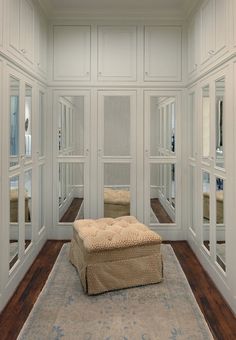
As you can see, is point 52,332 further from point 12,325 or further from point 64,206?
point 64,206

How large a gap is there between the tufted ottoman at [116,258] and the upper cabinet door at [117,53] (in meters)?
1.97

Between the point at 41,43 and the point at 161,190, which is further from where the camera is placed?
the point at 161,190

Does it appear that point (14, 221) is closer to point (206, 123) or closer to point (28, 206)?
point (28, 206)

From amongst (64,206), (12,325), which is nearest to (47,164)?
(64,206)

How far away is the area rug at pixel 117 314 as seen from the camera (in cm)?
203

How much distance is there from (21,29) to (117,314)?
2463 millimetres

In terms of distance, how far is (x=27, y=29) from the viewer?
114 inches

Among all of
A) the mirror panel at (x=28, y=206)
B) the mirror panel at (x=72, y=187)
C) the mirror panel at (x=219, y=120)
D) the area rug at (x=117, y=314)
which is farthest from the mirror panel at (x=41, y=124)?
the mirror panel at (x=219, y=120)

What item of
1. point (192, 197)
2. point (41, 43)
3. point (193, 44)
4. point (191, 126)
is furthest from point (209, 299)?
point (41, 43)

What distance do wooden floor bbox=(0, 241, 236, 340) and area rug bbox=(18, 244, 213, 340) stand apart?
7 centimetres

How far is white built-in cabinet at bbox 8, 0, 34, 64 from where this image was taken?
8.00 ft

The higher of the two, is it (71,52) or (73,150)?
(71,52)

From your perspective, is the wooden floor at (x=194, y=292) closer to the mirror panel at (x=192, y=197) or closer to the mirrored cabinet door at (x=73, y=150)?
the mirror panel at (x=192, y=197)

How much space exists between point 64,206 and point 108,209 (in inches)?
22.4
